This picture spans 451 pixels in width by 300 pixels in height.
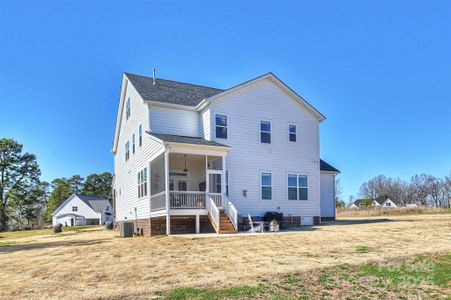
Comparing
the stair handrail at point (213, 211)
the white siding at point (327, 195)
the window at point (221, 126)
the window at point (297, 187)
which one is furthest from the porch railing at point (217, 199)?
the white siding at point (327, 195)

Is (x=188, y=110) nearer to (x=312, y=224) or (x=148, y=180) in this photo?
(x=148, y=180)

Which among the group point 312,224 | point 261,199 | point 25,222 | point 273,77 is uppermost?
point 273,77

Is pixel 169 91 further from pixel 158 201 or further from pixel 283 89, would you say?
pixel 158 201

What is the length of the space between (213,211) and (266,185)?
190 inches

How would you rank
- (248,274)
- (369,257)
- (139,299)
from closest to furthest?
(139,299), (248,274), (369,257)

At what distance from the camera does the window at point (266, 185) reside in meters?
20.5

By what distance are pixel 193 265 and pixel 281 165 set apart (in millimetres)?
13506

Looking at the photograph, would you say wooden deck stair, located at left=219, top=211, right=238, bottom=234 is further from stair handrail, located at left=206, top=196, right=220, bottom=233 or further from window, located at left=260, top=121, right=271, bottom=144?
window, located at left=260, top=121, right=271, bottom=144

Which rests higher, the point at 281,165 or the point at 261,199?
the point at 281,165

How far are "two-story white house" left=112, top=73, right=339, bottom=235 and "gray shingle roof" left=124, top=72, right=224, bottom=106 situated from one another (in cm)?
7

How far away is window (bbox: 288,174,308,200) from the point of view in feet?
70.3

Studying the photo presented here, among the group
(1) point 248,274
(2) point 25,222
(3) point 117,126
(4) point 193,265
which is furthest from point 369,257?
(2) point 25,222

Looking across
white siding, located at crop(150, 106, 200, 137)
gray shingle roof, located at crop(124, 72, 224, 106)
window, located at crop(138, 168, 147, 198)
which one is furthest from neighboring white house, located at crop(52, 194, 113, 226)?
white siding, located at crop(150, 106, 200, 137)

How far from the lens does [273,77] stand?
70.4 ft
